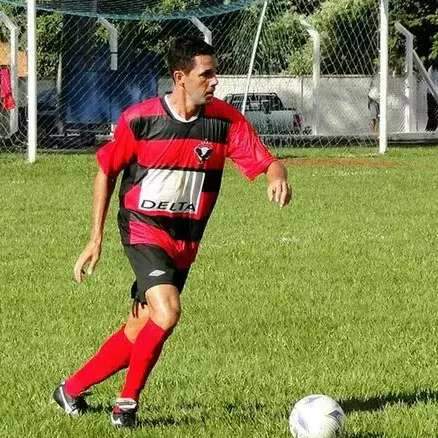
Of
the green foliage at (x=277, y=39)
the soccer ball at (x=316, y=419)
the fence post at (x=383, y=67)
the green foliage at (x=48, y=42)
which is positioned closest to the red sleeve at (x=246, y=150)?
the soccer ball at (x=316, y=419)

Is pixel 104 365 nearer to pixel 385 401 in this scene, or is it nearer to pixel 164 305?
pixel 164 305

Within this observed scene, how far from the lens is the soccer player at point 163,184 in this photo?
5.68 metres

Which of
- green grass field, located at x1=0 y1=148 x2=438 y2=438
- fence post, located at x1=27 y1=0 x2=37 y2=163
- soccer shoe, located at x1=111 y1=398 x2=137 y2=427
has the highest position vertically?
soccer shoe, located at x1=111 y1=398 x2=137 y2=427

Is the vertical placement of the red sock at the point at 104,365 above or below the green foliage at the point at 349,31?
above

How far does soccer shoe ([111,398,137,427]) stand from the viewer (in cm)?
565

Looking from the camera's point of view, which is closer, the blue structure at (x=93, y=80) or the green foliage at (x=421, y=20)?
the blue structure at (x=93, y=80)

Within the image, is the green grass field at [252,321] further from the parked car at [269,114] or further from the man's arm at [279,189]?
the parked car at [269,114]

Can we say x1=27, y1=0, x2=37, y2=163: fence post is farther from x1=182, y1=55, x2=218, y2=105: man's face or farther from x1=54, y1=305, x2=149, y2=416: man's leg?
x1=182, y1=55, x2=218, y2=105: man's face

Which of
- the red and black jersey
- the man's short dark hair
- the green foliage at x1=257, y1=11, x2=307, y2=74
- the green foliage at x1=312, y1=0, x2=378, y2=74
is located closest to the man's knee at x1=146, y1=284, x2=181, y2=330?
the red and black jersey

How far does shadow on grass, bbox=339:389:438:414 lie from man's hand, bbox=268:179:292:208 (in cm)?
117

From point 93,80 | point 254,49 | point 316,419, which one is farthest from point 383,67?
point 316,419

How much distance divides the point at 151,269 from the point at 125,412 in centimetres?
65

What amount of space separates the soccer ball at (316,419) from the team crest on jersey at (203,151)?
1.20 m

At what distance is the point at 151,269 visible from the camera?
225 inches
